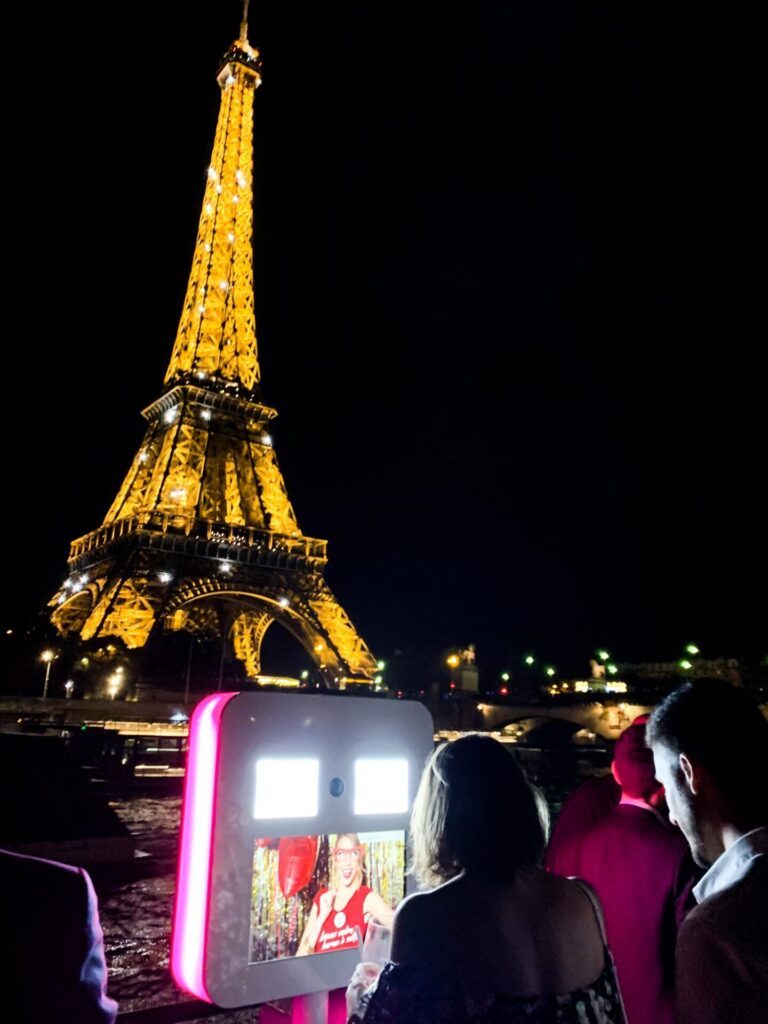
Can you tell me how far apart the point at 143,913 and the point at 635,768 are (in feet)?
20.8

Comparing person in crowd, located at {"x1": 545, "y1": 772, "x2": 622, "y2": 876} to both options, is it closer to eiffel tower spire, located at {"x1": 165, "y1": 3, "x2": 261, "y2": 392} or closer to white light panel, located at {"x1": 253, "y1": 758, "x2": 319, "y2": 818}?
white light panel, located at {"x1": 253, "y1": 758, "x2": 319, "y2": 818}

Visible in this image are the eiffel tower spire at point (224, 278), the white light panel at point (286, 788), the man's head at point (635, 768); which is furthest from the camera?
the eiffel tower spire at point (224, 278)

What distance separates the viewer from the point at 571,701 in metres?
47.9

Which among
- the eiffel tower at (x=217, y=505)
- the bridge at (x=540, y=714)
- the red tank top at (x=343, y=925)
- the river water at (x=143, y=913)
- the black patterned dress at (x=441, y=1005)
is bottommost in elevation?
the river water at (x=143, y=913)

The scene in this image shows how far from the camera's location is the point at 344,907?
95.5 inches

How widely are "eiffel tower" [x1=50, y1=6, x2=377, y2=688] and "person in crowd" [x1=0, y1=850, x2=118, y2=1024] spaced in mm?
28272

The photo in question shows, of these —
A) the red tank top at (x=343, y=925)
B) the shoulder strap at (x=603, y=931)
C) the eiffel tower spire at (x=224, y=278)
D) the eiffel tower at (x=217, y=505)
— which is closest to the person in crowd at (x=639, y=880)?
the shoulder strap at (x=603, y=931)

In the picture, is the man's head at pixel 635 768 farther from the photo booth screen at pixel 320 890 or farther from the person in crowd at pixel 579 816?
the photo booth screen at pixel 320 890

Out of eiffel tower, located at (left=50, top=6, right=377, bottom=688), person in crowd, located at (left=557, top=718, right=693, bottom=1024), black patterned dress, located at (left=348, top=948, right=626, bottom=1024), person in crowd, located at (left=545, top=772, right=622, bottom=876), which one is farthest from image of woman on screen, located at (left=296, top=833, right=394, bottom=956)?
eiffel tower, located at (left=50, top=6, right=377, bottom=688)

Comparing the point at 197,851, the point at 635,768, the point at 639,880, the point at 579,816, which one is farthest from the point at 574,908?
the point at 579,816

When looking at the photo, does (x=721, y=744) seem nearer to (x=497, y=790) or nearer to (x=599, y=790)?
(x=497, y=790)

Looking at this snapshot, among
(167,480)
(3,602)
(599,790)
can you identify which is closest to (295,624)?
(167,480)

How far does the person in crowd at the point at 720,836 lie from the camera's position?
1.53 m

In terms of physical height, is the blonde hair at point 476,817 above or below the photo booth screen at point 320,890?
above
